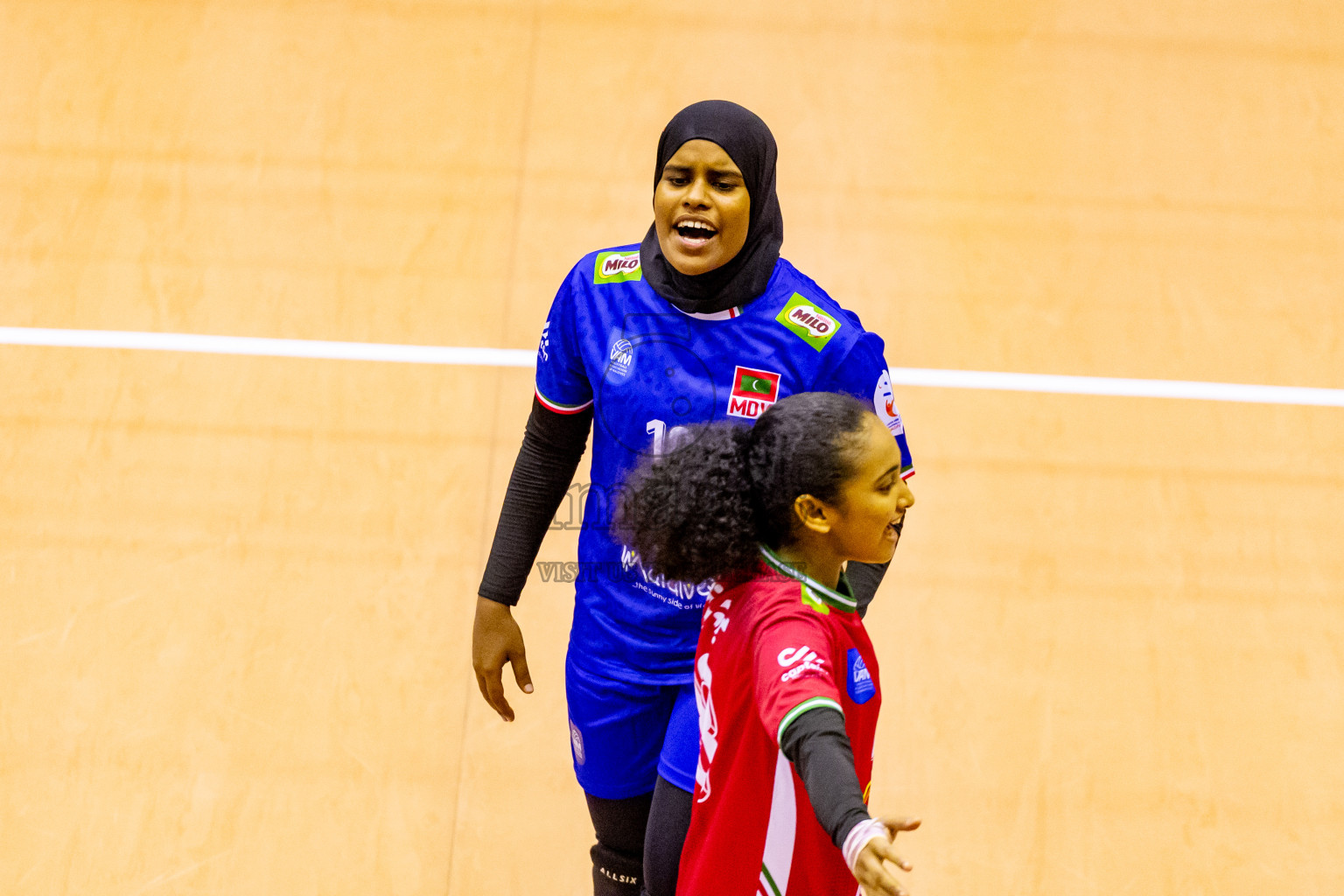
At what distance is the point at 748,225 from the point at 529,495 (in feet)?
1.82

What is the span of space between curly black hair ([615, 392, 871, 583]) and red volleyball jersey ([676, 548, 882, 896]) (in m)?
0.05

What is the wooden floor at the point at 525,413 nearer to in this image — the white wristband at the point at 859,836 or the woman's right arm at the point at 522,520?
the woman's right arm at the point at 522,520

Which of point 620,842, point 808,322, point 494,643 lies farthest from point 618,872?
point 808,322

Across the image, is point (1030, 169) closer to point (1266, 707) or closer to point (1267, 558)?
point (1267, 558)

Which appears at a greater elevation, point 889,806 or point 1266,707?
point 1266,707

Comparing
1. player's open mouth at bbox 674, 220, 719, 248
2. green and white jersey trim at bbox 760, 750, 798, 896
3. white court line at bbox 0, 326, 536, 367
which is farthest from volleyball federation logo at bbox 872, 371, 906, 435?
white court line at bbox 0, 326, 536, 367

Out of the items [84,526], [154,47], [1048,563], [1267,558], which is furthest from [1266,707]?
[154,47]

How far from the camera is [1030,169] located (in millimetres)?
3688

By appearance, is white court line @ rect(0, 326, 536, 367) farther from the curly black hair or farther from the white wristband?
the white wristband

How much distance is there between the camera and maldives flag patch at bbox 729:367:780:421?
1.70 m

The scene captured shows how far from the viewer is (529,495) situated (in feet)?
6.24

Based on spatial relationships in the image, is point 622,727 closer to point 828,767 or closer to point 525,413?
point 828,767

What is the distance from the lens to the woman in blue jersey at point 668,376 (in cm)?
170

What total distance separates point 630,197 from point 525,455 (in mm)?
1822
